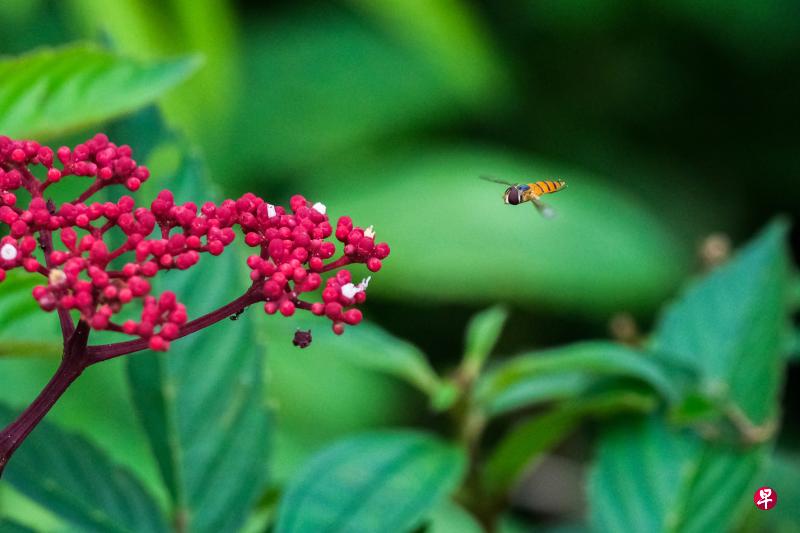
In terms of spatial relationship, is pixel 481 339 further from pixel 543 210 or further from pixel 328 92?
pixel 328 92

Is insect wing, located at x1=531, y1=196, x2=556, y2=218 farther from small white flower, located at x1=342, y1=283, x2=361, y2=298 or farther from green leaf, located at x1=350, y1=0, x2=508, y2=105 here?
green leaf, located at x1=350, y1=0, x2=508, y2=105

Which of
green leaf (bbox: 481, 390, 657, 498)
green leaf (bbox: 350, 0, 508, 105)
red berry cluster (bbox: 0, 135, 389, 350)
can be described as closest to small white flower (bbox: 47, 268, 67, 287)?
red berry cluster (bbox: 0, 135, 389, 350)

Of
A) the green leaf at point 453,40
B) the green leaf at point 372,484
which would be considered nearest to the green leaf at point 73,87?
the green leaf at point 372,484

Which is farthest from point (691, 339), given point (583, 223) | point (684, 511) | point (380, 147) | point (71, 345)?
point (380, 147)

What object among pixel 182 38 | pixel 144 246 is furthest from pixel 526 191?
pixel 182 38

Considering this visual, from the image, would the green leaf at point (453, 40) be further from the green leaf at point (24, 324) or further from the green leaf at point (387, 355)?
the green leaf at point (24, 324)

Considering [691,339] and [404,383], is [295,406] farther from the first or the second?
[691,339]
